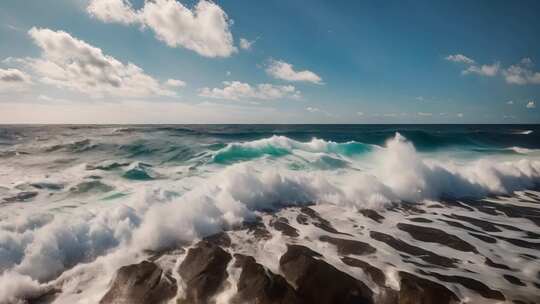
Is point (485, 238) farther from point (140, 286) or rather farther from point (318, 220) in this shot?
point (140, 286)

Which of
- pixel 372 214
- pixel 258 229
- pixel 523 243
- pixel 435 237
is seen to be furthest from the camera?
pixel 372 214

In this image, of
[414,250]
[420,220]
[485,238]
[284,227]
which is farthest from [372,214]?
[284,227]

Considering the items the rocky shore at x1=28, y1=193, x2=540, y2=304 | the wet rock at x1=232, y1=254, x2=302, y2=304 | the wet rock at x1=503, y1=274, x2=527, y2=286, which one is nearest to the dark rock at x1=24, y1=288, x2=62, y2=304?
the rocky shore at x1=28, y1=193, x2=540, y2=304

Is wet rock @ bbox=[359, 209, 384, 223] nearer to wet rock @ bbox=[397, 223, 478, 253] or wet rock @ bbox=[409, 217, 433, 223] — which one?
wet rock @ bbox=[397, 223, 478, 253]

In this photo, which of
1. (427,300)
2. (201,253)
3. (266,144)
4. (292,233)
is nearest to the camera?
(427,300)

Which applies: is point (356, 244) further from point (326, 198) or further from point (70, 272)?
point (70, 272)

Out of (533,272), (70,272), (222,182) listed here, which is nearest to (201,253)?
(70,272)

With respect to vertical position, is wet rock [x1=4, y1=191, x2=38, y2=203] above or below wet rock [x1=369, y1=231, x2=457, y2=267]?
above
